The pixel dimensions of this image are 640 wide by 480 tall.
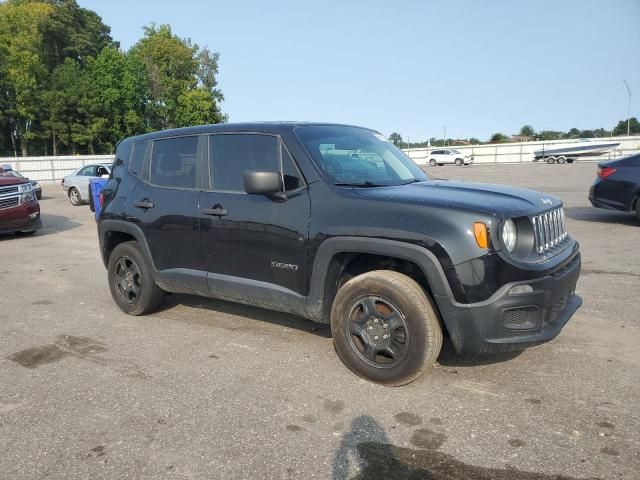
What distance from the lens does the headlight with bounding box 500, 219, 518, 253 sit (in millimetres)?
3389

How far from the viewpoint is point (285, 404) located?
11.5ft

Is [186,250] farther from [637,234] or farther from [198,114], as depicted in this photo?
[198,114]

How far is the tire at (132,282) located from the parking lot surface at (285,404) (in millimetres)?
147

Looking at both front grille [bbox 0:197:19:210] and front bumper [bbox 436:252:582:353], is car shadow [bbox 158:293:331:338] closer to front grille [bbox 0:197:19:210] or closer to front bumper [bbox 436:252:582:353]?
front bumper [bbox 436:252:582:353]

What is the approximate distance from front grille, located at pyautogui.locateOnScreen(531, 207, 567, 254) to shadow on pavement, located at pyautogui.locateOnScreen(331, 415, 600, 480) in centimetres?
136

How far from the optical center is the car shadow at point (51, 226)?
1237 centimetres

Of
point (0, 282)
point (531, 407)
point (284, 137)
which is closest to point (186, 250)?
point (284, 137)

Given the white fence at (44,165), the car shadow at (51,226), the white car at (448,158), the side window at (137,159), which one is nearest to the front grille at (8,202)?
the car shadow at (51,226)

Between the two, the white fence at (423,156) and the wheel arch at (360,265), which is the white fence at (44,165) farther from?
the wheel arch at (360,265)

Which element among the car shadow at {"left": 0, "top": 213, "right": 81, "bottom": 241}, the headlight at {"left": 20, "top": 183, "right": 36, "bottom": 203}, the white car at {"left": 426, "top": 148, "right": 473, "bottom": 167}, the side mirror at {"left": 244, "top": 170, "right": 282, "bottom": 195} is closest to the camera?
the side mirror at {"left": 244, "top": 170, "right": 282, "bottom": 195}

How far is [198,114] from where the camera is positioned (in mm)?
66125

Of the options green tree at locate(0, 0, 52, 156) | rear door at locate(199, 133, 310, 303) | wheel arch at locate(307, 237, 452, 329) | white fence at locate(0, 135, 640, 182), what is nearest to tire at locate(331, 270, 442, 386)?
wheel arch at locate(307, 237, 452, 329)

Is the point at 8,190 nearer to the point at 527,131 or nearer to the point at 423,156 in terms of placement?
the point at 423,156

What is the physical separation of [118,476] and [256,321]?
2562 millimetres
